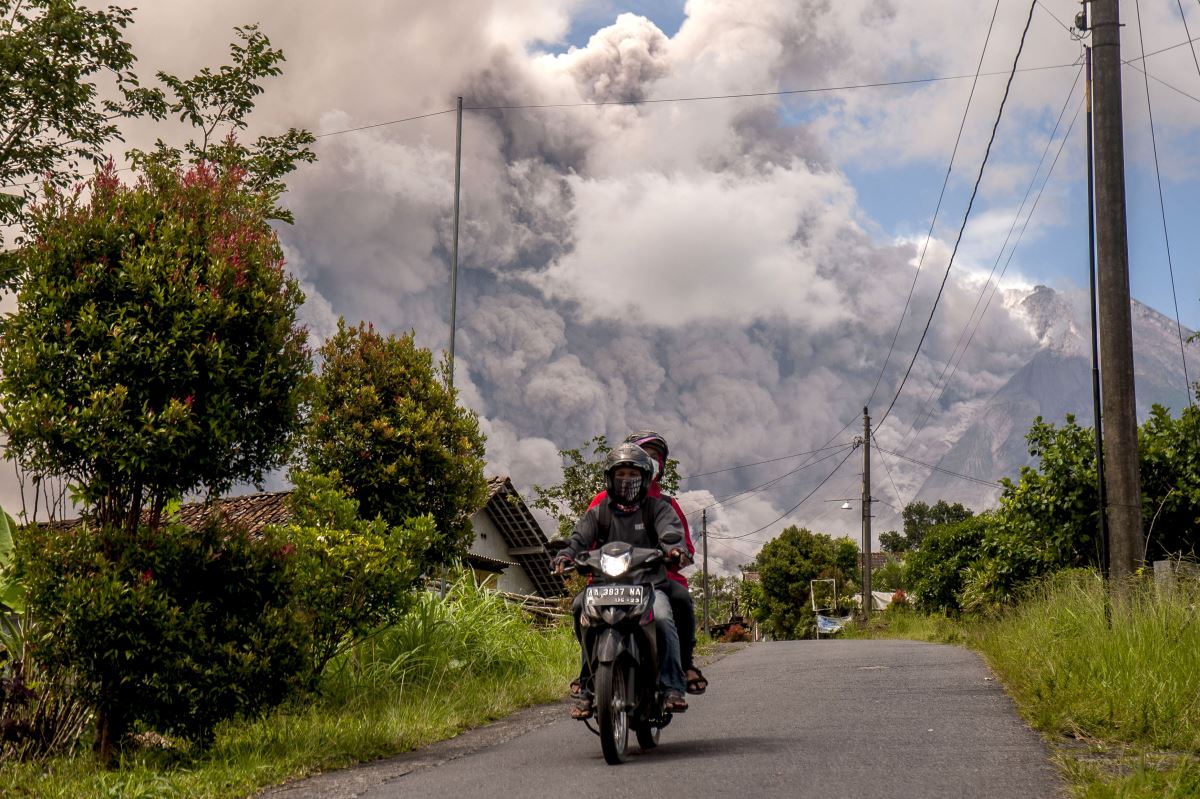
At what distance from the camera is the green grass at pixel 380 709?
246 inches

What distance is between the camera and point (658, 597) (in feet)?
22.5

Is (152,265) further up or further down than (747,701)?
further up

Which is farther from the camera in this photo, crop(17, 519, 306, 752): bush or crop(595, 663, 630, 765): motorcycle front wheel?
crop(17, 519, 306, 752): bush

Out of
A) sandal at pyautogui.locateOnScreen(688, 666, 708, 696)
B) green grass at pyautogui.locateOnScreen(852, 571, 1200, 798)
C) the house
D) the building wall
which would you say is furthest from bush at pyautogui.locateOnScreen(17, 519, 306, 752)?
the building wall

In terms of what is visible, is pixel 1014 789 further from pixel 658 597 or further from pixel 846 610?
pixel 846 610

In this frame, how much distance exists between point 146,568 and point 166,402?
1.03 meters

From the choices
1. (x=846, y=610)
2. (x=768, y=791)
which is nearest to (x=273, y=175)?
(x=768, y=791)

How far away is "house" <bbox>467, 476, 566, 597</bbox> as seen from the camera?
107ft

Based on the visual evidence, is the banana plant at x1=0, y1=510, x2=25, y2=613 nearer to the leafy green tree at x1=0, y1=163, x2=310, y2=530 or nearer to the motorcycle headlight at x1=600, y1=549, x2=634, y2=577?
the leafy green tree at x1=0, y1=163, x2=310, y2=530

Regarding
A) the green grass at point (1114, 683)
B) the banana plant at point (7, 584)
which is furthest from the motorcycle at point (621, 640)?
the banana plant at point (7, 584)

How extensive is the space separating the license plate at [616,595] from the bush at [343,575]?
2.97 metres

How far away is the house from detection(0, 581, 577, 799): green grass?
17536 millimetres

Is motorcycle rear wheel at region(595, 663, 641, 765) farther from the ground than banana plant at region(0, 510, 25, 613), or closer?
closer

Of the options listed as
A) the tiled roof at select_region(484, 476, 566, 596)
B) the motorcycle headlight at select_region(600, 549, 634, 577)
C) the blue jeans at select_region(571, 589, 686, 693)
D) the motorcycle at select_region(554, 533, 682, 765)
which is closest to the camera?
the motorcycle at select_region(554, 533, 682, 765)
